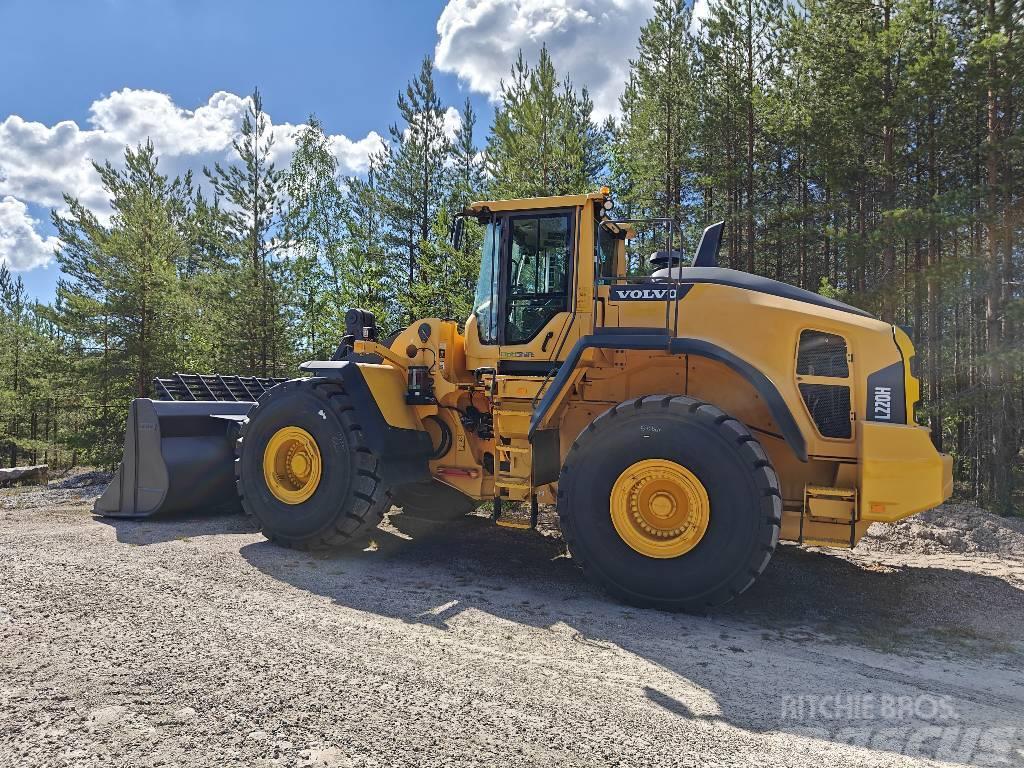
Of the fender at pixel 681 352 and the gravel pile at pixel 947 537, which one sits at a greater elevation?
the fender at pixel 681 352

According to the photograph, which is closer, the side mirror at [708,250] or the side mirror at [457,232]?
the side mirror at [708,250]

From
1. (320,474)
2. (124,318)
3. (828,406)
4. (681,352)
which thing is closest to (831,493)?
(828,406)

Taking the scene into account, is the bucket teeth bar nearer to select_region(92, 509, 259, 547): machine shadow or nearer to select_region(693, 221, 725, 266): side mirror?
select_region(92, 509, 259, 547): machine shadow

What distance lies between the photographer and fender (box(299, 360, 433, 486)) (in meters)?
5.88

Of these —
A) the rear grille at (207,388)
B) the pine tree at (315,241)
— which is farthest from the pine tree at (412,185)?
the rear grille at (207,388)

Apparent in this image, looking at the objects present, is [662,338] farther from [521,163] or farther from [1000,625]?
[521,163]

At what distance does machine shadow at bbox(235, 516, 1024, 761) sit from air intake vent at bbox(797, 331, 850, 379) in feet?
5.83

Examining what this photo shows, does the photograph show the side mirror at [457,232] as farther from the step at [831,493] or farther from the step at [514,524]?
the step at [831,493]

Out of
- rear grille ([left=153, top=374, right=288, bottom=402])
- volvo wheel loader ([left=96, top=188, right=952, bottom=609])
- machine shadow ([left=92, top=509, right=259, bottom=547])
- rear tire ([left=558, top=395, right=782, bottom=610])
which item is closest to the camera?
rear tire ([left=558, top=395, right=782, bottom=610])

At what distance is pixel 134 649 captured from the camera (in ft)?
11.8

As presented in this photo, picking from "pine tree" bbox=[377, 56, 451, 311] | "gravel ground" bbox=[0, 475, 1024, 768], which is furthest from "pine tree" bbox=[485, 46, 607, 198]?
"gravel ground" bbox=[0, 475, 1024, 768]

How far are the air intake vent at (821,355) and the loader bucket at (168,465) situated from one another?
616cm

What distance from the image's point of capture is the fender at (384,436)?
19.3 feet

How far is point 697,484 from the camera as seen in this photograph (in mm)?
4543
